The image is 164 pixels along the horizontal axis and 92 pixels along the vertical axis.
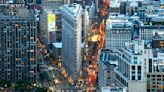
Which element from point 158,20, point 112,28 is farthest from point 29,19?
point 158,20

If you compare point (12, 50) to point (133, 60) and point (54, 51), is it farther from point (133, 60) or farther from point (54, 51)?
point (133, 60)

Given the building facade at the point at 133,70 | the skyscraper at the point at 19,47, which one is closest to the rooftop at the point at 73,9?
the skyscraper at the point at 19,47

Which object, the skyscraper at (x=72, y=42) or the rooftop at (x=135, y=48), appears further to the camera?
the skyscraper at (x=72, y=42)

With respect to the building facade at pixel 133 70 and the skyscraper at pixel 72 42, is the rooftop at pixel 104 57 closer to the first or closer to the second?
the building facade at pixel 133 70

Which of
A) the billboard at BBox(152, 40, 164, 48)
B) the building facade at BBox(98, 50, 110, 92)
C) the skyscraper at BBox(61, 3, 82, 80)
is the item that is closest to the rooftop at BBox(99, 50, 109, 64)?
the building facade at BBox(98, 50, 110, 92)

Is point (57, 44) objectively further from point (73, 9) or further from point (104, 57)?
point (104, 57)
